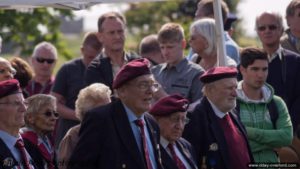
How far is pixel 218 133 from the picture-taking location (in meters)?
8.86

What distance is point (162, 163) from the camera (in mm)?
8312

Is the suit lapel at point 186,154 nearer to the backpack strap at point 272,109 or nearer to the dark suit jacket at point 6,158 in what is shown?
the backpack strap at point 272,109

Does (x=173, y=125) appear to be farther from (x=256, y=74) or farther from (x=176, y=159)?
(x=256, y=74)

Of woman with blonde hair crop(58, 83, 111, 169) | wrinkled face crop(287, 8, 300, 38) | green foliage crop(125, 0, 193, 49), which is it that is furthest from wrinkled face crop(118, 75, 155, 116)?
green foliage crop(125, 0, 193, 49)

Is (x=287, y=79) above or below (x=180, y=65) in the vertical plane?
below

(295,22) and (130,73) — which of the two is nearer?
(130,73)

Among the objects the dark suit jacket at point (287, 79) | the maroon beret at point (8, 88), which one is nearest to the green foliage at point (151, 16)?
the dark suit jacket at point (287, 79)

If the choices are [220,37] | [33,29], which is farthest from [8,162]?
[33,29]

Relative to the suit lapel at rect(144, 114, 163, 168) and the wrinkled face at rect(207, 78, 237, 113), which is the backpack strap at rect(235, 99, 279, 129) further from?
the suit lapel at rect(144, 114, 163, 168)

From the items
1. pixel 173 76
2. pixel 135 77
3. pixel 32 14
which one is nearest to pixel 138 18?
pixel 32 14

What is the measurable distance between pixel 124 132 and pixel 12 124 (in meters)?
0.89

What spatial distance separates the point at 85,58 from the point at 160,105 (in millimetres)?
2928

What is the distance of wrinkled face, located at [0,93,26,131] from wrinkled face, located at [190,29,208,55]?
284 cm

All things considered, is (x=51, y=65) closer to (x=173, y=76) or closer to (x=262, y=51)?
(x=173, y=76)
